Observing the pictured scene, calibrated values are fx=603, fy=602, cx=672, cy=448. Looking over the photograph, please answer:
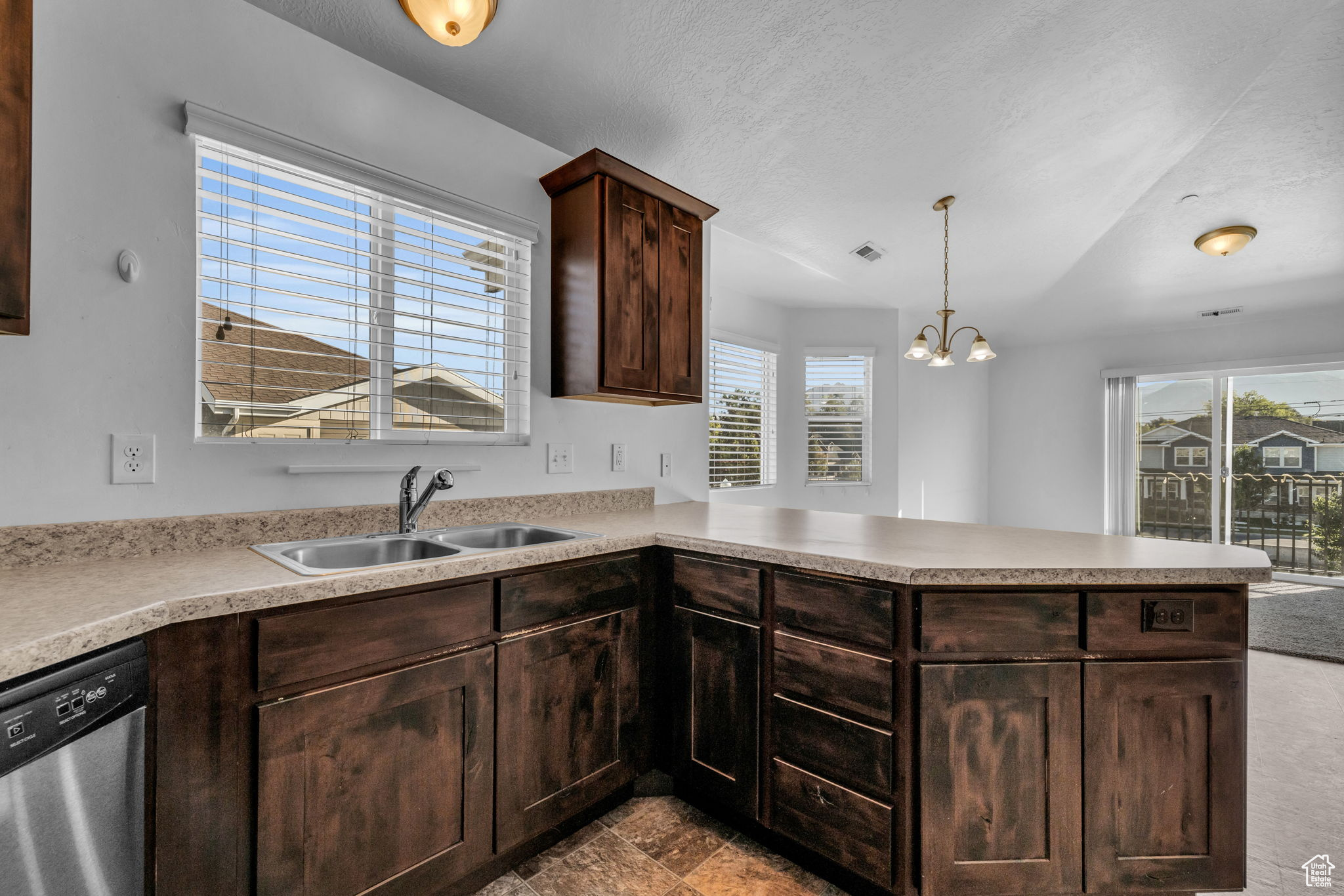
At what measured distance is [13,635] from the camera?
88cm

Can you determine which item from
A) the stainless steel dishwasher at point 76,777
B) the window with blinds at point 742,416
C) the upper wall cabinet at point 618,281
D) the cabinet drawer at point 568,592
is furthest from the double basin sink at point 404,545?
the window with blinds at point 742,416

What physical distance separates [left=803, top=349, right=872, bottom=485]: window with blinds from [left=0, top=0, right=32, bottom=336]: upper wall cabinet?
16.1 ft

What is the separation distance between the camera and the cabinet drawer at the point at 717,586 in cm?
175

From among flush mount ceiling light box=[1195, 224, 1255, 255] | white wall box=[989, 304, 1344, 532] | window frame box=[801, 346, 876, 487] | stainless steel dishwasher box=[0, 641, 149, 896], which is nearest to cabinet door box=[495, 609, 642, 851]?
stainless steel dishwasher box=[0, 641, 149, 896]

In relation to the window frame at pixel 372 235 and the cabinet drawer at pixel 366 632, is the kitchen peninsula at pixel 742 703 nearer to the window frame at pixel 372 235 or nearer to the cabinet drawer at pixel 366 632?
the cabinet drawer at pixel 366 632

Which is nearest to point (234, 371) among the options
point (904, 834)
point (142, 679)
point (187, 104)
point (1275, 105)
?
point (187, 104)

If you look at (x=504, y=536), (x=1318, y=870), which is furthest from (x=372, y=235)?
(x=1318, y=870)

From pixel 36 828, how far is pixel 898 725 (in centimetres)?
159

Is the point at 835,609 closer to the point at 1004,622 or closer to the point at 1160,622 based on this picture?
the point at 1004,622

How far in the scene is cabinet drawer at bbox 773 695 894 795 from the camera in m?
1.50

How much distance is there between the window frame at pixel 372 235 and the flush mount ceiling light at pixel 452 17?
470 millimetres

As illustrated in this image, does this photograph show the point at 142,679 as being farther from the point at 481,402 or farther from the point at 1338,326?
the point at 1338,326

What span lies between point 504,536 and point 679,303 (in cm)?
120

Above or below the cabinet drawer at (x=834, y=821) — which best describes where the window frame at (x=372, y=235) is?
above
